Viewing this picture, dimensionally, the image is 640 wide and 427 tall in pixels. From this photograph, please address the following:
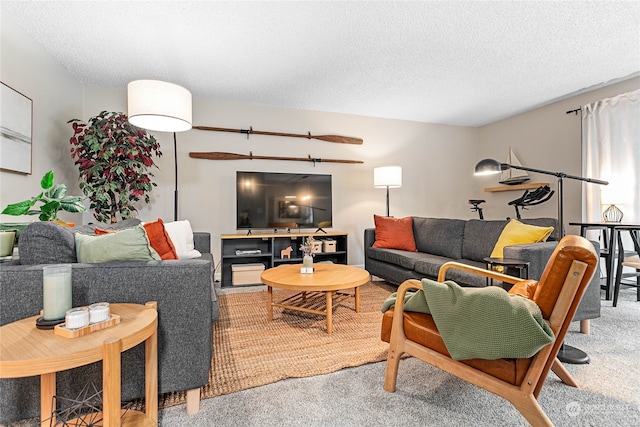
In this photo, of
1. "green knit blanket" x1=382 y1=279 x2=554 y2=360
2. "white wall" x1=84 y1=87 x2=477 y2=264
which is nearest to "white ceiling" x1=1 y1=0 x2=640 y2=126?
"white wall" x1=84 y1=87 x2=477 y2=264

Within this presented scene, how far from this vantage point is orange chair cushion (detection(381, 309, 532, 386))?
1.22 m

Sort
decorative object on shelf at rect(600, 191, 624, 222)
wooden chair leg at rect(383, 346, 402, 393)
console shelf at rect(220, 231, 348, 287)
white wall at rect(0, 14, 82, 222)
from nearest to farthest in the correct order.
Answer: wooden chair leg at rect(383, 346, 402, 393), white wall at rect(0, 14, 82, 222), decorative object on shelf at rect(600, 191, 624, 222), console shelf at rect(220, 231, 348, 287)

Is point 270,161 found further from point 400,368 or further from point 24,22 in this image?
point 400,368

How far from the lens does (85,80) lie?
3500 millimetres

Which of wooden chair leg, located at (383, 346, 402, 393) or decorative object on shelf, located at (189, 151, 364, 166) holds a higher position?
decorative object on shelf, located at (189, 151, 364, 166)

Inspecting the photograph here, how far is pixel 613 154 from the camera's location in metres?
3.57

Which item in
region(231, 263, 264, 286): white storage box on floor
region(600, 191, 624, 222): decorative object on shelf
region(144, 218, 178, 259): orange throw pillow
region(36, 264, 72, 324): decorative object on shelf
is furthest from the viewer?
region(231, 263, 264, 286): white storage box on floor

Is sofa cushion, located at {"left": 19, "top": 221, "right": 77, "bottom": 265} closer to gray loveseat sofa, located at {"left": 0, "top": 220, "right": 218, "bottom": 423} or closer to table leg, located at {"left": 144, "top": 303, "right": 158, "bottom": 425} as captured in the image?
gray loveseat sofa, located at {"left": 0, "top": 220, "right": 218, "bottom": 423}

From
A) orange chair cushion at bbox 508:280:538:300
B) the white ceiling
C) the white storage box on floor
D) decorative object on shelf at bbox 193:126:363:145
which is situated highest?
the white ceiling

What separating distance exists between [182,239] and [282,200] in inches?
65.1

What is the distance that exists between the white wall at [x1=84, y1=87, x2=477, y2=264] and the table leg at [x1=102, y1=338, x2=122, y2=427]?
3278mm

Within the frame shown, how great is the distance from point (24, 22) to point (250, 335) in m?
2.90

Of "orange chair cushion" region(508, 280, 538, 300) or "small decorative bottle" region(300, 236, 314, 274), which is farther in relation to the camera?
"small decorative bottle" region(300, 236, 314, 274)

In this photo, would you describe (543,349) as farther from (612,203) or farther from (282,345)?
(612,203)
